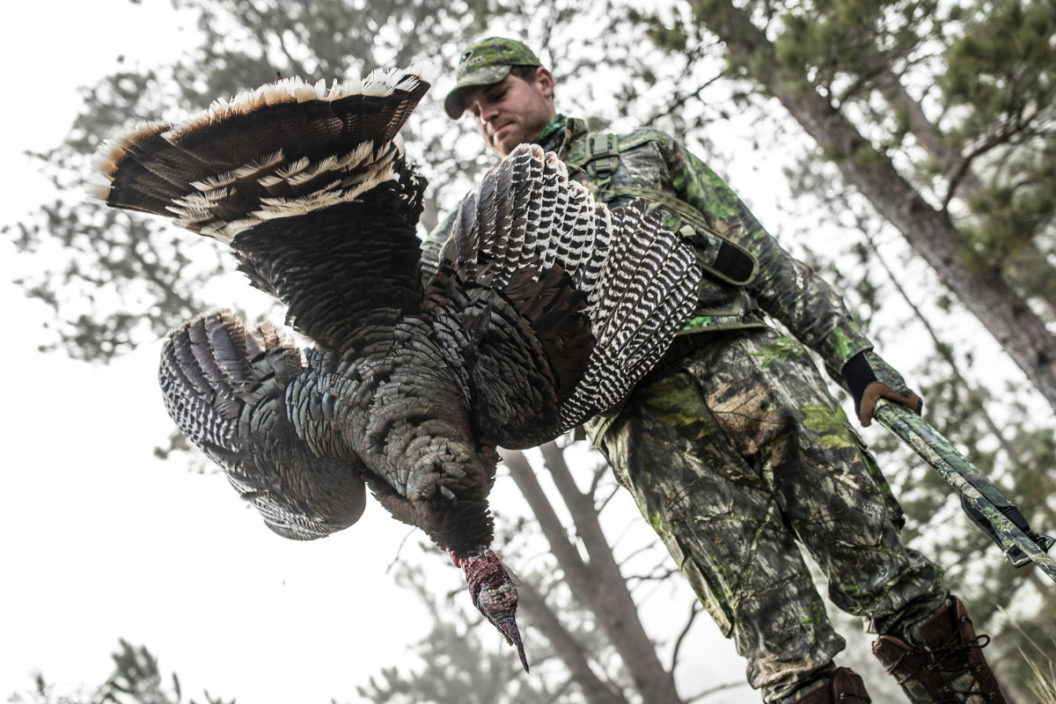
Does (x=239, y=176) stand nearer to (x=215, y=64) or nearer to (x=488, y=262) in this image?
(x=488, y=262)

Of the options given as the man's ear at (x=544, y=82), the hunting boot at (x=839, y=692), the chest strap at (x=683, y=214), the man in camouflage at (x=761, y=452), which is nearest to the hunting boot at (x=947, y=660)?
the man in camouflage at (x=761, y=452)

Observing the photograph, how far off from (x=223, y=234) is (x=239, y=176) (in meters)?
0.23

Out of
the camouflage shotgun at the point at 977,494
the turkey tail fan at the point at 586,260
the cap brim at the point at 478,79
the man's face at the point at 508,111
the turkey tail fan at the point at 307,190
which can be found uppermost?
the cap brim at the point at 478,79

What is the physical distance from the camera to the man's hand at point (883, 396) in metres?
2.54

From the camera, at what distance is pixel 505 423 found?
6.52 ft

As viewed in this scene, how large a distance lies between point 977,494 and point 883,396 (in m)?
0.43

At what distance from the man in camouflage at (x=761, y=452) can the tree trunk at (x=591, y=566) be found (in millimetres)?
4571

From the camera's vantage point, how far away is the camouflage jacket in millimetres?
2615

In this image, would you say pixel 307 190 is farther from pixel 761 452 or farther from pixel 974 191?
pixel 974 191

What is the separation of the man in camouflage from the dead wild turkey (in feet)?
1.33

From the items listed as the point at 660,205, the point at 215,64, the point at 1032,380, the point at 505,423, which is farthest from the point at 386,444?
the point at 215,64

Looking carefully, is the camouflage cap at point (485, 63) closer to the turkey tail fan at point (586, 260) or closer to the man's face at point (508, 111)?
the man's face at point (508, 111)

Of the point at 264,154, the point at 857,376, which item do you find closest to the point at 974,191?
the point at 857,376

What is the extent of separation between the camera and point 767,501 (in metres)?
2.48
